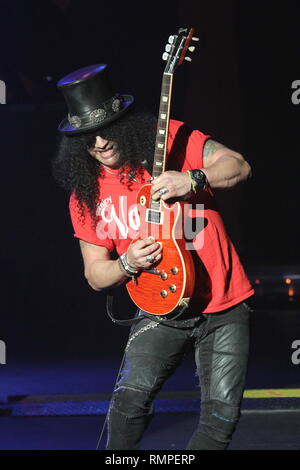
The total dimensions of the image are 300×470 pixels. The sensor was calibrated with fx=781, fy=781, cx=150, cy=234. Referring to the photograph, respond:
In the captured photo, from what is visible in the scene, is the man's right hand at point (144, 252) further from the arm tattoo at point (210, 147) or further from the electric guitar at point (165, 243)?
the arm tattoo at point (210, 147)

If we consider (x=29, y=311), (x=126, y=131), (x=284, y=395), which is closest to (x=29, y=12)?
(x=29, y=311)

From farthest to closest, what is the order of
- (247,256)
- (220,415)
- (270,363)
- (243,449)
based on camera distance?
(247,256) → (270,363) → (243,449) → (220,415)

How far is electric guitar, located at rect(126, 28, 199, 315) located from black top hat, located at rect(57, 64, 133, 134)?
26 cm

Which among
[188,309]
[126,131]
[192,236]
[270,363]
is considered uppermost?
[126,131]

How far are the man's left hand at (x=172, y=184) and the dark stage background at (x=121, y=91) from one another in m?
5.08

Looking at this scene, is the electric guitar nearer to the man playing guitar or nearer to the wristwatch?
the man playing guitar

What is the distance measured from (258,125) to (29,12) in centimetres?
487

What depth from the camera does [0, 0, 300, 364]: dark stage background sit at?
32.6 feet

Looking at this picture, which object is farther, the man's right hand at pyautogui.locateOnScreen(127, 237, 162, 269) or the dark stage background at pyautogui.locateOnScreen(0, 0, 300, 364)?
the dark stage background at pyautogui.locateOnScreen(0, 0, 300, 364)

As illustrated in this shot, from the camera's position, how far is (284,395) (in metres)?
5.69

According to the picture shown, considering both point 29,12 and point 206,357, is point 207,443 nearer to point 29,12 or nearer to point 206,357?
point 206,357

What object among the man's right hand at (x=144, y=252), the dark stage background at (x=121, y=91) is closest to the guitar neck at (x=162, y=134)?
the man's right hand at (x=144, y=252)

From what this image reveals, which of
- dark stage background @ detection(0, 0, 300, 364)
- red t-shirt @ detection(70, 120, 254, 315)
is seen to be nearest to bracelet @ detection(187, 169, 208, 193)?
red t-shirt @ detection(70, 120, 254, 315)

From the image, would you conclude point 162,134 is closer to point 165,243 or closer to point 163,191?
point 163,191
